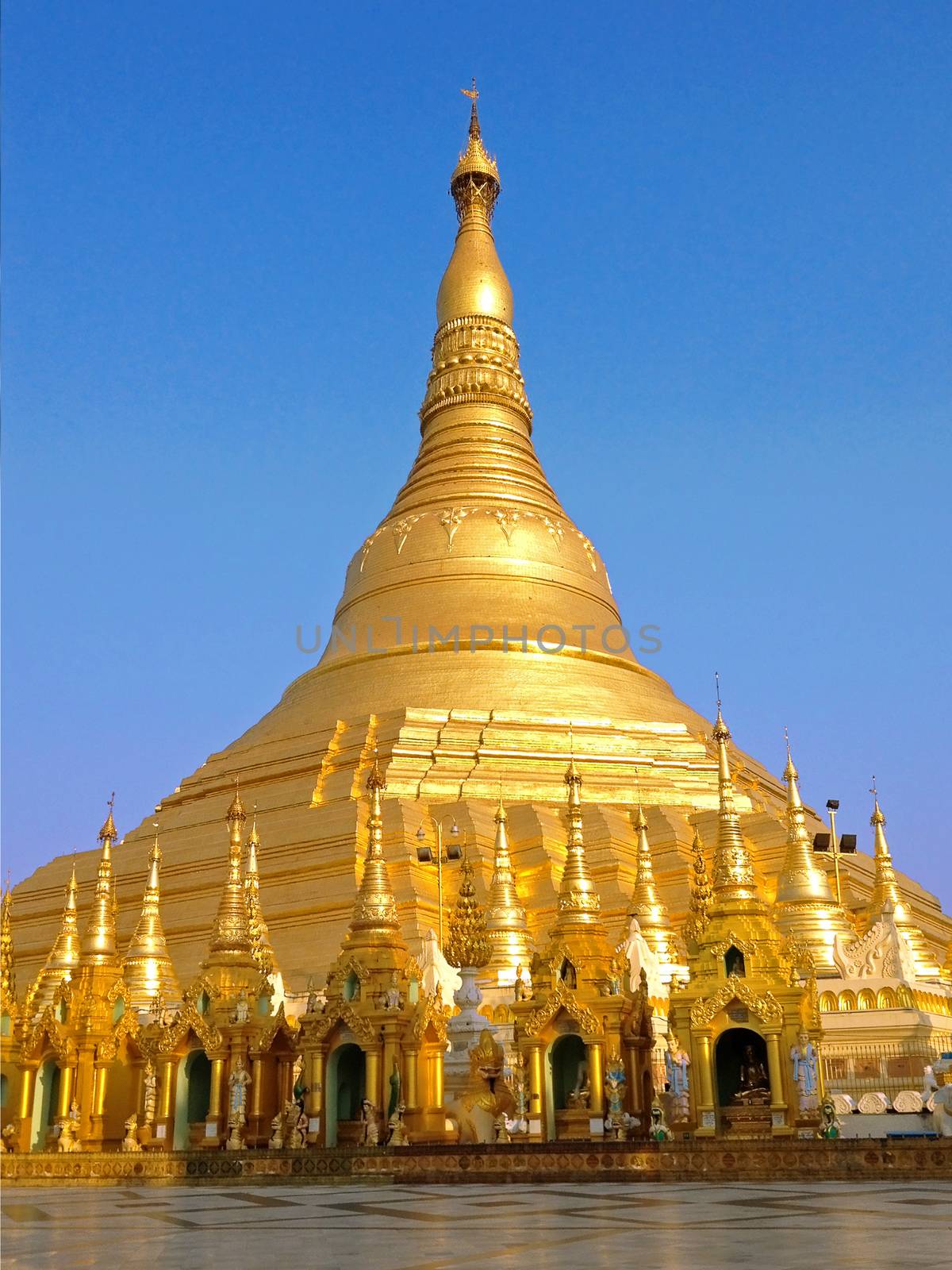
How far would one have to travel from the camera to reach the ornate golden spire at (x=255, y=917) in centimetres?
2123

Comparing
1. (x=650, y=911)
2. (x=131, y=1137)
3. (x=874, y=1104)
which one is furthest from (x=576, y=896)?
(x=131, y=1137)

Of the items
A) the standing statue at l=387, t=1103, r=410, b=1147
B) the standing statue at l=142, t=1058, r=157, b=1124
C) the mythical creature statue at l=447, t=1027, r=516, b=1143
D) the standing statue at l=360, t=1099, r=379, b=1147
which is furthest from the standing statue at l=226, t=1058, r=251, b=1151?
the mythical creature statue at l=447, t=1027, r=516, b=1143

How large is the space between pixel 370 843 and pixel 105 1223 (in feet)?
36.1

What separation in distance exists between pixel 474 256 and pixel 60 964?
2888cm

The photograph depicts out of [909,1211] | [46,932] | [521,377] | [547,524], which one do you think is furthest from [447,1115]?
[521,377]

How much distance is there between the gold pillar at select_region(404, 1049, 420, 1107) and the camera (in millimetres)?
15887

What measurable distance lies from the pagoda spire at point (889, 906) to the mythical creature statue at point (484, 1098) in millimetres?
6752

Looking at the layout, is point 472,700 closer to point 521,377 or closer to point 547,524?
point 547,524

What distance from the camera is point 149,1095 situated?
738 inches

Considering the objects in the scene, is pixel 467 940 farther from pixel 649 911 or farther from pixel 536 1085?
pixel 649 911

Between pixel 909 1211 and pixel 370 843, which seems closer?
pixel 909 1211

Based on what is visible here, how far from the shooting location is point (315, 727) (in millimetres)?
32000

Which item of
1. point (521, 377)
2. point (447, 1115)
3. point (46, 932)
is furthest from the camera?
point (521, 377)

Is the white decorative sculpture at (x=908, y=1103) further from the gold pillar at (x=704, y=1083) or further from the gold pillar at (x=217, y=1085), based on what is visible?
the gold pillar at (x=217, y=1085)
